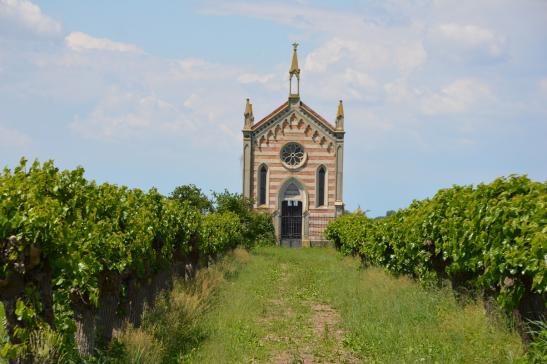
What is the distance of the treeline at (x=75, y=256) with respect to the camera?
7.01 metres

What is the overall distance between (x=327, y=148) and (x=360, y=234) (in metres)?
27.2

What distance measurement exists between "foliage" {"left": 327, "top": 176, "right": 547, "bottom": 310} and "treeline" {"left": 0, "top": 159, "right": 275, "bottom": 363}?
5.17 meters

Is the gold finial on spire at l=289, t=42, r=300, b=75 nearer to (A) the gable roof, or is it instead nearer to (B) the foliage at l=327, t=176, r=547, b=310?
(A) the gable roof

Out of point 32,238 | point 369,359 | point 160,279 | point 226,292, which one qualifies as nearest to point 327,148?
point 226,292

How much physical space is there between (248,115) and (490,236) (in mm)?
44992

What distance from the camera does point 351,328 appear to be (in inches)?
535

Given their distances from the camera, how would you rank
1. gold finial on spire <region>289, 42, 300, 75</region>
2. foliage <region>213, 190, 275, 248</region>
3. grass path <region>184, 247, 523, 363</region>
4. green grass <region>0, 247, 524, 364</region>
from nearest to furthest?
green grass <region>0, 247, 524, 364</region>
grass path <region>184, 247, 523, 363</region>
foliage <region>213, 190, 275, 248</region>
gold finial on spire <region>289, 42, 300, 75</region>

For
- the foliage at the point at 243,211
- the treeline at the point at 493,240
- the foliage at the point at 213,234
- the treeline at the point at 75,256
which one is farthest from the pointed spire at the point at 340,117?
the treeline at the point at 75,256

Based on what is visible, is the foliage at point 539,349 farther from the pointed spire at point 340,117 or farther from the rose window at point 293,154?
the pointed spire at point 340,117

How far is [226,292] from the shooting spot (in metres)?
18.5

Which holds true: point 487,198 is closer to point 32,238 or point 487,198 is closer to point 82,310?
point 82,310

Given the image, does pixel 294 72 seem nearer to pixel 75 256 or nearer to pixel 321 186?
pixel 321 186

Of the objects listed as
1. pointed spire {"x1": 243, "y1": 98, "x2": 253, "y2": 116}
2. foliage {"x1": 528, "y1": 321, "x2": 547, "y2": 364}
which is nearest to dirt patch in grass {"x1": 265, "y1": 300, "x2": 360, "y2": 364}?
foliage {"x1": 528, "y1": 321, "x2": 547, "y2": 364}

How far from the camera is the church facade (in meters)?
53.0
